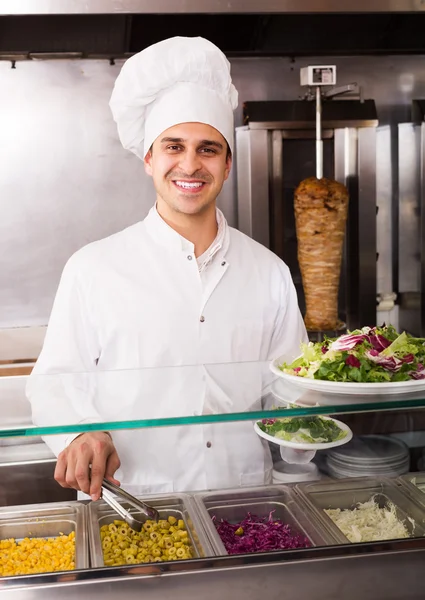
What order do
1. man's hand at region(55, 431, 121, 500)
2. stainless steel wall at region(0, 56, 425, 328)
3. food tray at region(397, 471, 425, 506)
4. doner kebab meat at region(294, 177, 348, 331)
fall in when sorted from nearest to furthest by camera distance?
man's hand at region(55, 431, 121, 500)
food tray at region(397, 471, 425, 506)
doner kebab meat at region(294, 177, 348, 331)
stainless steel wall at region(0, 56, 425, 328)

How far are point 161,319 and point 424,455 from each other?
0.83 metres

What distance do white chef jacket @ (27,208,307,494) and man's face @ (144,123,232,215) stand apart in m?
0.11

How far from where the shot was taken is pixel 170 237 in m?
2.10

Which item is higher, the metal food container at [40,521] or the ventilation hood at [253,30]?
the ventilation hood at [253,30]

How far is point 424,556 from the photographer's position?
136cm

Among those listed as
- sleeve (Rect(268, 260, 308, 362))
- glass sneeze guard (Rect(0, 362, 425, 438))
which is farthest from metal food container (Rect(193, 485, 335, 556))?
sleeve (Rect(268, 260, 308, 362))

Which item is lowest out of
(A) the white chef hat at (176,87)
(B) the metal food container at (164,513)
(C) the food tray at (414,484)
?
(B) the metal food container at (164,513)

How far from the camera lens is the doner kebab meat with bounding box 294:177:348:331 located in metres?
2.99

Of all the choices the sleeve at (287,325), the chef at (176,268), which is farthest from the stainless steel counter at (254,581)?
the sleeve at (287,325)

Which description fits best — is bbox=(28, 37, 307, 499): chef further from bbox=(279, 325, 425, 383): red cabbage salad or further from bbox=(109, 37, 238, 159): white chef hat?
bbox=(279, 325, 425, 383): red cabbage salad

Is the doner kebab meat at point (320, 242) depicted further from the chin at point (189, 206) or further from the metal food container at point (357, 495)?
the metal food container at point (357, 495)

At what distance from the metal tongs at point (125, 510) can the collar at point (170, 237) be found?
Result: 88 cm

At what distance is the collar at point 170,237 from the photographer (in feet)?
6.89

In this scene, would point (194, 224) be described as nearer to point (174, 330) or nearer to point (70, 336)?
point (174, 330)
